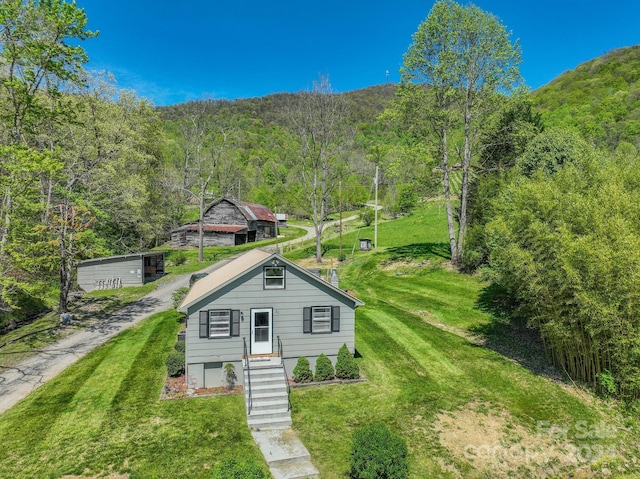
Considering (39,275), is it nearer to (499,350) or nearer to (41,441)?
(41,441)

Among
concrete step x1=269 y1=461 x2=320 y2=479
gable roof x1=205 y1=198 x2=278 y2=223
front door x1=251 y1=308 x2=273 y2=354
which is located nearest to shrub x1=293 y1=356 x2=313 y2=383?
front door x1=251 y1=308 x2=273 y2=354

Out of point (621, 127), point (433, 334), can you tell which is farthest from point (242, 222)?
point (621, 127)

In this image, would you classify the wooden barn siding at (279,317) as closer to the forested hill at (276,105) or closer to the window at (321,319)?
the window at (321,319)

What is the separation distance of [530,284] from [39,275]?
100ft

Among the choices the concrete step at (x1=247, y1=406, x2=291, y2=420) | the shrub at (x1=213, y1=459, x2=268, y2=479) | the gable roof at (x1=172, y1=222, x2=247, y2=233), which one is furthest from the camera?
the gable roof at (x1=172, y1=222, x2=247, y2=233)

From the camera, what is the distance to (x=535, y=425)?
13.4 metres

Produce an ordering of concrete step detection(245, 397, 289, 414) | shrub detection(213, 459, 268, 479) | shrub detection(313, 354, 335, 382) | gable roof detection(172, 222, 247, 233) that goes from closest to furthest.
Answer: shrub detection(213, 459, 268, 479) < concrete step detection(245, 397, 289, 414) < shrub detection(313, 354, 335, 382) < gable roof detection(172, 222, 247, 233)

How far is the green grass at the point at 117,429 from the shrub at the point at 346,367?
449 cm

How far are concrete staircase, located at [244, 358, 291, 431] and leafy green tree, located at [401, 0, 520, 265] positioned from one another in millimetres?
21661

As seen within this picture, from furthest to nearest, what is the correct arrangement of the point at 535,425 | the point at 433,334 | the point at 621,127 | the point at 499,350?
the point at 621,127, the point at 433,334, the point at 499,350, the point at 535,425

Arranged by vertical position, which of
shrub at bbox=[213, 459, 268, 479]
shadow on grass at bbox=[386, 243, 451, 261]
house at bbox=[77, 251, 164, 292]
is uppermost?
shadow on grass at bbox=[386, 243, 451, 261]

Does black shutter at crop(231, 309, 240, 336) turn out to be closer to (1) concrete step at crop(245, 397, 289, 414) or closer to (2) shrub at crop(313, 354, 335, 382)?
(1) concrete step at crop(245, 397, 289, 414)

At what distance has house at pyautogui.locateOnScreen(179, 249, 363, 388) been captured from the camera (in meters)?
16.0

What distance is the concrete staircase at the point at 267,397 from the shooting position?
1356 cm
